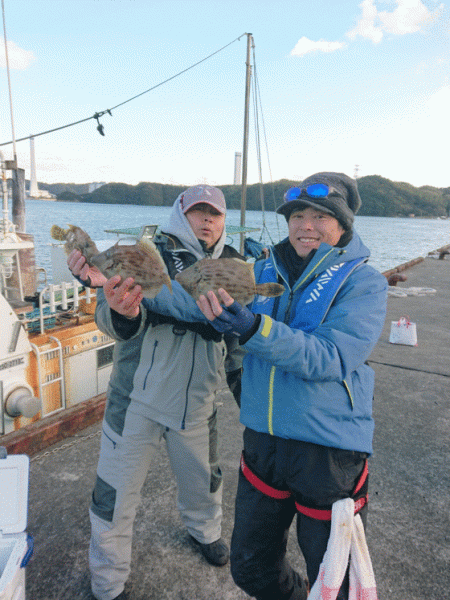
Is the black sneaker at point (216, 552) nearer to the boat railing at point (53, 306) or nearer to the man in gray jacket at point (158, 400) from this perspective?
the man in gray jacket at point (158, 400)

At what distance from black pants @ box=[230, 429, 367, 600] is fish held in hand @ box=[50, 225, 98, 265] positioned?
58.3 inches

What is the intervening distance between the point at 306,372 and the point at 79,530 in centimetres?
289

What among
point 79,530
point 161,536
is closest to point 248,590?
point 161,536

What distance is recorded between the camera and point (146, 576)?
10.5 ft

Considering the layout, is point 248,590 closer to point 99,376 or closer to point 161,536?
point 161,536

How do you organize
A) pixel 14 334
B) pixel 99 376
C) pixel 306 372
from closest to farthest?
pixel 306 372 → pixel 14 334 → pixel 99 376

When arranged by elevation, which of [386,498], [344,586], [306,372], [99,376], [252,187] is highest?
[252,187]

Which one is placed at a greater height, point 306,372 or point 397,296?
point 306,372

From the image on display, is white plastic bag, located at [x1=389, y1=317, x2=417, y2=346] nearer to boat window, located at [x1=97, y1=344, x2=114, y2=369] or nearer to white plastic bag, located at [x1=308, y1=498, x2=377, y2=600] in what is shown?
boat window, located at [x1=97, y1=344, x2=114, y2=369]

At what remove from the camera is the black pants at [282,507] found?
219cm

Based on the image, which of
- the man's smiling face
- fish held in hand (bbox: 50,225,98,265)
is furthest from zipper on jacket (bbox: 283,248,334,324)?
fish held in hand (bbox: 50,225,98,265)

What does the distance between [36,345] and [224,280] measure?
823cm

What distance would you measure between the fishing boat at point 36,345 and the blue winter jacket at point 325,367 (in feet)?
Result: 13.3

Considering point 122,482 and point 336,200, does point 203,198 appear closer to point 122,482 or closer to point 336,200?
point 336,200
